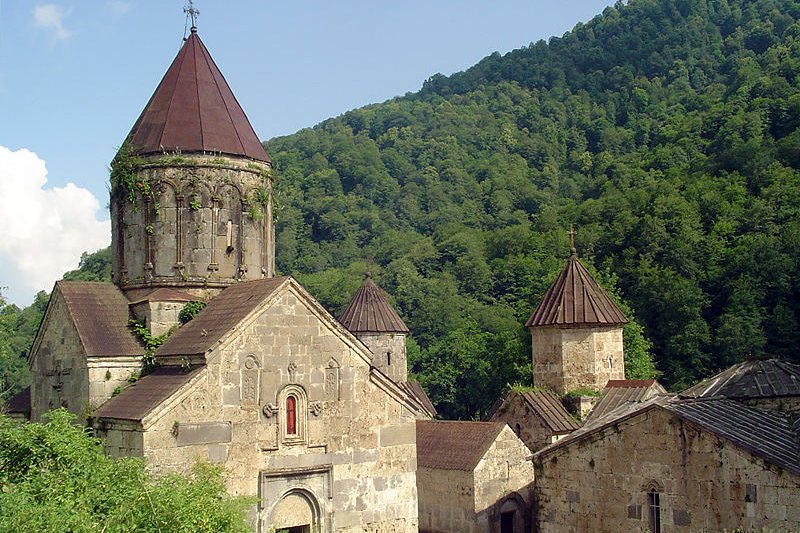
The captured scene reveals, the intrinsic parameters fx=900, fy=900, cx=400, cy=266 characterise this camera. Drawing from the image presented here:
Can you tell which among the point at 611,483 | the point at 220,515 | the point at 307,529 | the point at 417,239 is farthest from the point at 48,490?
the point at 417,239

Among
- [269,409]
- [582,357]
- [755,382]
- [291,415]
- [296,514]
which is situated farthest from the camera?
[582,357]

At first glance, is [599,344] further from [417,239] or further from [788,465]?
[417,239]

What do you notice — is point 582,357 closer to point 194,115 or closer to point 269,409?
point 269,409

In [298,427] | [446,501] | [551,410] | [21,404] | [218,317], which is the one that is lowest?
[446,501]

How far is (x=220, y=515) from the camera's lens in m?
10.1

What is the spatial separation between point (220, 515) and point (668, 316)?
32371 mm

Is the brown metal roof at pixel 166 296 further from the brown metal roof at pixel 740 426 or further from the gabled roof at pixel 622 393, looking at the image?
the gabled roof at pixel 622 393

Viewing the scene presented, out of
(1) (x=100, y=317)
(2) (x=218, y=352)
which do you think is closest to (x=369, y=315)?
(1) (x=100, y=317)

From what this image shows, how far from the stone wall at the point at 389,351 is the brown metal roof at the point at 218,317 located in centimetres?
1433

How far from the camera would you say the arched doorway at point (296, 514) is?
46.0 ft

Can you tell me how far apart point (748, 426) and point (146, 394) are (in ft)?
31.3

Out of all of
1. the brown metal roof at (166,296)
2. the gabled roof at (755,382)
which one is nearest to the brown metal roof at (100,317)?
the brown metal roof at (166,296)

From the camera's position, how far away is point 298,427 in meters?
14.4

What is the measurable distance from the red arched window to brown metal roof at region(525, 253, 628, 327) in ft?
35.2
